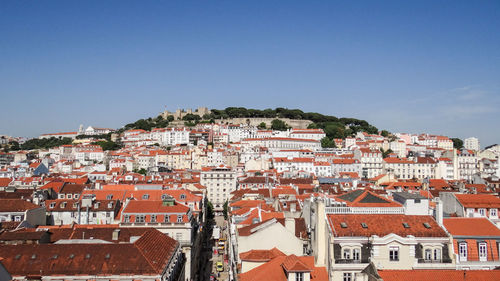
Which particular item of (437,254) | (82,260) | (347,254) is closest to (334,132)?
(437,254)

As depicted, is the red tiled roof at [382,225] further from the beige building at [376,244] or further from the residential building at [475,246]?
the residential building at [475,246]

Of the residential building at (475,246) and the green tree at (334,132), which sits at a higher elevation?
the green tree at (334,132)

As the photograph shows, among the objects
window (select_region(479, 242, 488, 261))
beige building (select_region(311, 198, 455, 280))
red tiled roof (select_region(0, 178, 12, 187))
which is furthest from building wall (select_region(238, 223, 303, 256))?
red tiled roof (select_region(0, 178, 12, 187))

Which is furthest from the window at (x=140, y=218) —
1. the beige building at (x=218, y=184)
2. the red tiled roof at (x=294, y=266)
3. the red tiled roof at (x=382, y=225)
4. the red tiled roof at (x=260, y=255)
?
the beige building at (x=218, y=184)

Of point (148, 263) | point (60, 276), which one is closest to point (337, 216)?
point (148, 263)

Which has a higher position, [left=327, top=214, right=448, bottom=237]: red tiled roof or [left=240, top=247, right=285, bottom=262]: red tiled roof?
[left=327, top=214, right=448, bottom=237]: red tiled roof

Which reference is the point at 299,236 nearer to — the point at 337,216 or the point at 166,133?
the point at 337,216

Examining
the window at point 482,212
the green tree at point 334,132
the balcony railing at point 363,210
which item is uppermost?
the green tree at point 334,132

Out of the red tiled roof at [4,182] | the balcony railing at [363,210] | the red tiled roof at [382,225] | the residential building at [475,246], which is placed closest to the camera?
the red tiled roof at [382,225]

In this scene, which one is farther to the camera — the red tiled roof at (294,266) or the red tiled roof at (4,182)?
the red tiled roof at (4,182)

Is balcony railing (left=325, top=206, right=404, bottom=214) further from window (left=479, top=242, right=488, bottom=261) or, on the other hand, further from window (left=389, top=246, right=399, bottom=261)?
window (left=479, top=242, right=488, bottom=261)

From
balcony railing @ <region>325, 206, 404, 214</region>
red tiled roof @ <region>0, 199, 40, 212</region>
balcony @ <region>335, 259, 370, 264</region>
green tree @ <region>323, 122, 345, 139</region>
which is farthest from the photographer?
green tree @ <region>323, 122, 345, 139</region>

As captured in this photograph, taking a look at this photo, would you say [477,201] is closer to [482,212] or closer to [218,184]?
[482,212]
